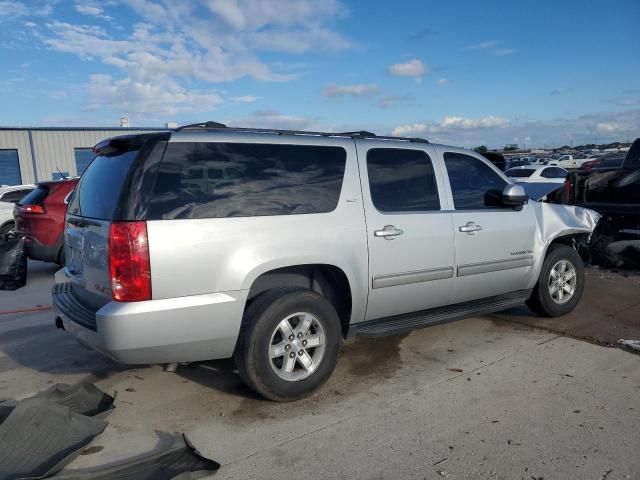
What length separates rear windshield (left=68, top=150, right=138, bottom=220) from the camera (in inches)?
140

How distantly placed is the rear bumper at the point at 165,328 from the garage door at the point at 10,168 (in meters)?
31.5

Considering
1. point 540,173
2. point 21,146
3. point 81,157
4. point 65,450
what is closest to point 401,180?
point 65,450

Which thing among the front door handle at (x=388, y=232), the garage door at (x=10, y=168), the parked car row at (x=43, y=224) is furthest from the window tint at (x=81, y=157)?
the front door handle at (x=388, y=232)

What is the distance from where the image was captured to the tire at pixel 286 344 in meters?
3.69

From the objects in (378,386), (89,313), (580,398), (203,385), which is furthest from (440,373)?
(89,313)

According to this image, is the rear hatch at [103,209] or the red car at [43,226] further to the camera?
the red car at [43,226]

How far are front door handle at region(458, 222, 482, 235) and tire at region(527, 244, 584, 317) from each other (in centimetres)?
Result: 113

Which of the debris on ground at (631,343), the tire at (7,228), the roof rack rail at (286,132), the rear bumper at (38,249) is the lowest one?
the debris on ground at (631,343)

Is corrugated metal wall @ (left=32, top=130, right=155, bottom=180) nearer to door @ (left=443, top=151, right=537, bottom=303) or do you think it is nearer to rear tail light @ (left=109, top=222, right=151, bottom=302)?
door @ (left=443, top=151, right=537, bottom=303)

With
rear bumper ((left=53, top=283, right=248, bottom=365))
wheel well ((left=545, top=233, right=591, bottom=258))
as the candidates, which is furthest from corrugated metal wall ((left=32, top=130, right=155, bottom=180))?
rear bumper ((left=53, top=283, right=248, bottom=365))

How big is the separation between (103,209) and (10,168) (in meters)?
32.0

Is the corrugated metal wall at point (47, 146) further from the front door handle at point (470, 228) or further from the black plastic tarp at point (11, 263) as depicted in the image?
the front door handle at point (470, 228)

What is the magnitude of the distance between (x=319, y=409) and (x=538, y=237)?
2.97 meters

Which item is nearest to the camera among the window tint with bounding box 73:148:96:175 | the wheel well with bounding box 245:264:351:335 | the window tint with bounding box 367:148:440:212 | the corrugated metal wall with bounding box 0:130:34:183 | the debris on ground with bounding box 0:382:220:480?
the debris on ground with bounding box 0:382:220:480
